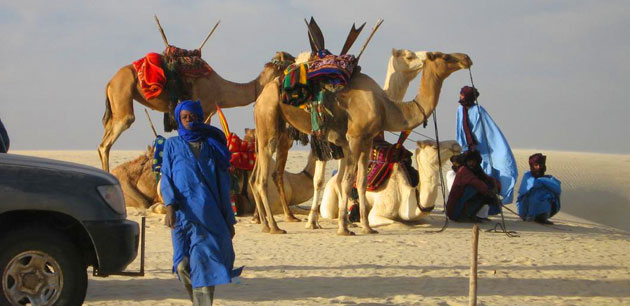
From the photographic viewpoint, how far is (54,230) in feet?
20.2

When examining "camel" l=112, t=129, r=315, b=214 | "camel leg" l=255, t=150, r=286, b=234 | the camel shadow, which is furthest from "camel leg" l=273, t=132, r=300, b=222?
the camel shadow

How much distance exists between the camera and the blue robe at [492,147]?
48.0ft

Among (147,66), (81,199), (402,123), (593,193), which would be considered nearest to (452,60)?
(402,123)

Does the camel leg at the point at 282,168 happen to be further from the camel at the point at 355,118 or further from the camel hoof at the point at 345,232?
the camel hoof at the point at 345,232

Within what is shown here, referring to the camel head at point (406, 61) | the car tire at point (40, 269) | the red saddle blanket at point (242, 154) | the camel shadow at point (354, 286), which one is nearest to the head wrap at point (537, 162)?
the camel head at point (406, 61)

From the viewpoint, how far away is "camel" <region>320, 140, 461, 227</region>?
12.5 meters

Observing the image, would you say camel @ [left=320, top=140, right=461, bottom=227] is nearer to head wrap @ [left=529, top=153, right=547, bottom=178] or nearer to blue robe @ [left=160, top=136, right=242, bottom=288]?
head wrap @ [left=529, top=153, right=547, bottom=178]

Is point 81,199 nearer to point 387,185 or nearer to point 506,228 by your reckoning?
point 387,185

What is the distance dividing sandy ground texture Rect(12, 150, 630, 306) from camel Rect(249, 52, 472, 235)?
0.56 meters

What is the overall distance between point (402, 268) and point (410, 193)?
3.41m

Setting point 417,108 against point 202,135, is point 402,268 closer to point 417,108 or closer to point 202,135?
point 202,135

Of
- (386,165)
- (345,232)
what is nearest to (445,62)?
(386,165)

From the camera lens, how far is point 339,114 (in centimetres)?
1201

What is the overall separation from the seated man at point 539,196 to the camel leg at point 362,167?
3451 millimetres
